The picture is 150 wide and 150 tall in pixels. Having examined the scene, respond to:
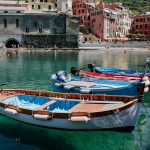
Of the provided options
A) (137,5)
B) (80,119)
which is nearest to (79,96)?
(80,119)

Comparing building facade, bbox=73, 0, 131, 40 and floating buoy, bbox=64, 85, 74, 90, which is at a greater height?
building facade, bbox=73, 0, 131, 40

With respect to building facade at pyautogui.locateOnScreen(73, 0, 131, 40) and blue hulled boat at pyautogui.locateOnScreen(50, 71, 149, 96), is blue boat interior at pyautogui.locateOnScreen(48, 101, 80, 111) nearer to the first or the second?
blue hulled boat at pyautogui.locateOnScreen(50, 71, 149, 96)

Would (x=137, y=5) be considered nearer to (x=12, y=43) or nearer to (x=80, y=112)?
(x=12, y=43)

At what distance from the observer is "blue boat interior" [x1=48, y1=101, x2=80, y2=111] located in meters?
16.5

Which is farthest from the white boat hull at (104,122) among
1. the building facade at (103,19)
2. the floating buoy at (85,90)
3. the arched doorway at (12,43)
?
the building facade at (103,19)

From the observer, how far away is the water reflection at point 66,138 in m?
14.6

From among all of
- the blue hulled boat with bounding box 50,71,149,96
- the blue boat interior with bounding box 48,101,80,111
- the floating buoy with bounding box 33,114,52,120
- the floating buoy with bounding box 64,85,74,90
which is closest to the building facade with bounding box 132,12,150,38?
the blue hulled boat with bounding box 50,71,149,96

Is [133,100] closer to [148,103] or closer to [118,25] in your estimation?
[148,103]

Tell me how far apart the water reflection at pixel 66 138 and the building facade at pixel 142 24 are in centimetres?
10297

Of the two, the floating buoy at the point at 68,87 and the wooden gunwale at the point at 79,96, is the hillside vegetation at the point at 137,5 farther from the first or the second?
the wooden gunwale at the point at 79,96

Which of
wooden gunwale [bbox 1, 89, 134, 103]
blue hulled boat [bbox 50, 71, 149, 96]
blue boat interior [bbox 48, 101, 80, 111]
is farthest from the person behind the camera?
blue hulled boat [bbox 50, 71, 149, 96]

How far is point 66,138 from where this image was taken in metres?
15.4

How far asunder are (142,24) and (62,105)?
10531 centimetres

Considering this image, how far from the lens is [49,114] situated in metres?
14.4
